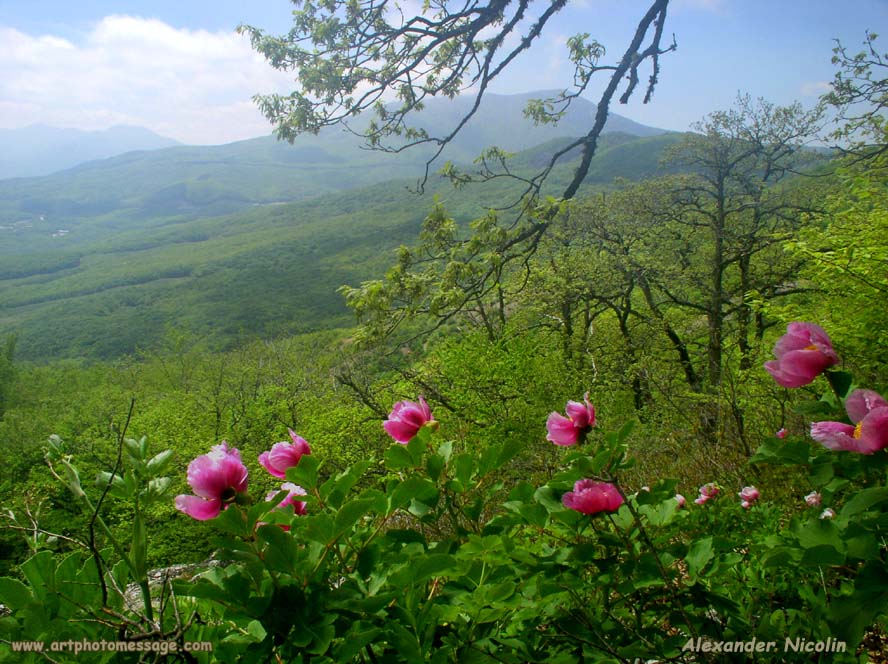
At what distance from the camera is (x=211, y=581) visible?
36.4 inches

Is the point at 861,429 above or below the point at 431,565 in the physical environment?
above

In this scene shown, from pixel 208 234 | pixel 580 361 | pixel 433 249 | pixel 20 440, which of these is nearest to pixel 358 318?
pixel 433 249

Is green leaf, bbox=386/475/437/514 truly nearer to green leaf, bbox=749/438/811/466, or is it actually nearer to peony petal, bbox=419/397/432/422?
peony petal, bbox=419/397/432/422

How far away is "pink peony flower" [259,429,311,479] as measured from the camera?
4.09 feet

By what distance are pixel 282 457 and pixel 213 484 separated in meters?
0.29

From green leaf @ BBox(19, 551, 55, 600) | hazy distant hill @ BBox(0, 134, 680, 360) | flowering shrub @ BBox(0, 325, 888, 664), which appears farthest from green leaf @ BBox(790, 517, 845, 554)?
hazy distant hill @ BBox(0, 134, 680, 360)

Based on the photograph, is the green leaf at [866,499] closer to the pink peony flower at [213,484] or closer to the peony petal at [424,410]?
the peony petal at [424,410]

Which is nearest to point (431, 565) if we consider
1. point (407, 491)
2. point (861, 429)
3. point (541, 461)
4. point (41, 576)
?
point (407, 491)

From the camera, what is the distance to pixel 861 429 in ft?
2.88

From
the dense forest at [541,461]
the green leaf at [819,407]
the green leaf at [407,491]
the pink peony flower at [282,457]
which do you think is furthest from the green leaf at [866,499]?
the pink peony flower at [282,457]

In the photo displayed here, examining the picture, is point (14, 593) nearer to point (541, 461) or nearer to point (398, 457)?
point (398, 457)

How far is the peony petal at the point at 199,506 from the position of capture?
3.19 ft

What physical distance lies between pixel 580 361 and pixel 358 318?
10.6 meters

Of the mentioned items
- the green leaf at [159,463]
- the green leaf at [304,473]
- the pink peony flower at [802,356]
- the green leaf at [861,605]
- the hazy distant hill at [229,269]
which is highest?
the pink peony flower at [802,356]
